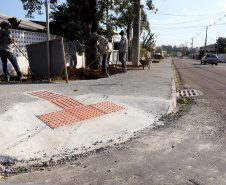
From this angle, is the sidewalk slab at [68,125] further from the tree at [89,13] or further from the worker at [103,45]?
the tree at [89,13]

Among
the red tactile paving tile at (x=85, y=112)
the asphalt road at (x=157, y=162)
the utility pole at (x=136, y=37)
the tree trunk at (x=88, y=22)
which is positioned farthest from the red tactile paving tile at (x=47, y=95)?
the utility pole at (x=136, y=37)

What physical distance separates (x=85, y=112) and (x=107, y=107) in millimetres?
601

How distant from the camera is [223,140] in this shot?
3.53 meters

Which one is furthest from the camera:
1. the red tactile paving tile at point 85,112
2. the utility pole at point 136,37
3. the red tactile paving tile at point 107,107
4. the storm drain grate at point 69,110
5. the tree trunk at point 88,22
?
the utility pole at point 136,37

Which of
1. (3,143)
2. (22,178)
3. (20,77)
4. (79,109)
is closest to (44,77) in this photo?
(20,77)

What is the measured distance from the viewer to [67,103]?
500 cm

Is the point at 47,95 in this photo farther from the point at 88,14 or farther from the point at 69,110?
the point at 88,14

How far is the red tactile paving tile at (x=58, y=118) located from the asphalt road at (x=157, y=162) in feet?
3.89

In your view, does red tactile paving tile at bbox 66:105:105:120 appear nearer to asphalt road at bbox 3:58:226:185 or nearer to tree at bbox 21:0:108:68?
asphalt road at bbox 3:58:226:185

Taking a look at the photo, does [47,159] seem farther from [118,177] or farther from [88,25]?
[88,25]

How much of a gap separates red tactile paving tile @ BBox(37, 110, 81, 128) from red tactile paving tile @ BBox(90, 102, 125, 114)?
74 centimetres

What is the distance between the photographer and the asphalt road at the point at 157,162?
2406 mm

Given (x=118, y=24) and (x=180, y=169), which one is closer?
(x=180, y=169)

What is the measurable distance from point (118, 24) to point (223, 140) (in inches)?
425
